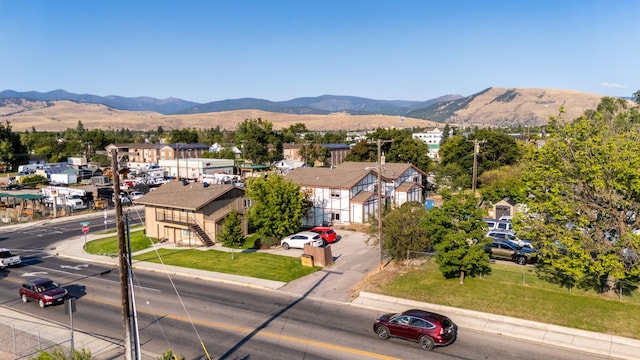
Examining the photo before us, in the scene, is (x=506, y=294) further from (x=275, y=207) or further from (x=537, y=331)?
(x=275, y=207)

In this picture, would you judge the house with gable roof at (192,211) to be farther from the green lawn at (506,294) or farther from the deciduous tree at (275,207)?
the green lawn at (506,294)

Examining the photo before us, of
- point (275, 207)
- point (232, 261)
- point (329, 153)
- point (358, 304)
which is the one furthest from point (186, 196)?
point (329, 153)

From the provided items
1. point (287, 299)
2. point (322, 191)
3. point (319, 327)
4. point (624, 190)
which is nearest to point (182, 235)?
point (322, 191)

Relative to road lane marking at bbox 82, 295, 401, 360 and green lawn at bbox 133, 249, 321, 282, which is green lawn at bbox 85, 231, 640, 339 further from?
road lane marking at bbox 82, 295, 401, 360

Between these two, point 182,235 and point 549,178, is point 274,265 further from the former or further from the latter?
point 549,178

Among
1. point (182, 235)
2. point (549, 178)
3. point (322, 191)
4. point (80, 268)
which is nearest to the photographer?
point (549, 178)

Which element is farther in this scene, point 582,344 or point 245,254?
point 245,254

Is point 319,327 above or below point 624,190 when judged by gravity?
below

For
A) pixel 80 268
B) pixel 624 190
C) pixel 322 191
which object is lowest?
pixel 80 268
